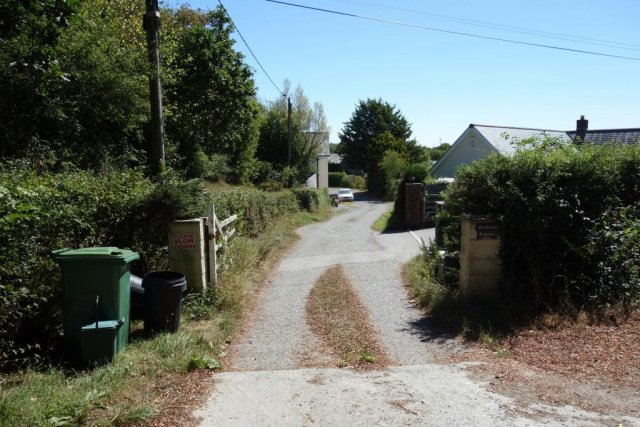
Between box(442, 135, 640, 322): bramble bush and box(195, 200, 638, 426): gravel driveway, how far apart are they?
1.65 m

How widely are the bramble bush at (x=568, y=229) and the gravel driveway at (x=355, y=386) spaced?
5.41 ft

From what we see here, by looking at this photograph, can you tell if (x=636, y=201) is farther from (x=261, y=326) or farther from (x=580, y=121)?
(x=580, y=121)

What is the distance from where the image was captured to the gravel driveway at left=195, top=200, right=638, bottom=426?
3.94 meters

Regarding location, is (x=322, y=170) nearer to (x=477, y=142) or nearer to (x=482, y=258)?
(x=477, y=142)

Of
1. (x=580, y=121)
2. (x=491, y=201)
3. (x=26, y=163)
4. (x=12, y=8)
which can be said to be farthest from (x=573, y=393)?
(x=580, y=121)

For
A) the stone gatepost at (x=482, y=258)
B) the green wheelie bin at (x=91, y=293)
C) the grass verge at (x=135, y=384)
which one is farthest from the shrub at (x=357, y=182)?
the green wheelie bin at (x=91, y=293)

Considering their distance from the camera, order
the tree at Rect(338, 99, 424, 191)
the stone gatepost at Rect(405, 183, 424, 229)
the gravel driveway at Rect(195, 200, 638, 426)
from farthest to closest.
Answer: the tree at Rect(338, 99, 424, 191) → the stone gatepost at Rect(405, 183, 424, 229) → the gravel driveway at Rect(195, 200, 638, 426)

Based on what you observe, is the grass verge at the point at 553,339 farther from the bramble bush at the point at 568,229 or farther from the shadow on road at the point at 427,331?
the bramble bush at the point at 568,229

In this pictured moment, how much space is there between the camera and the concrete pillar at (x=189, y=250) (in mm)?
7348

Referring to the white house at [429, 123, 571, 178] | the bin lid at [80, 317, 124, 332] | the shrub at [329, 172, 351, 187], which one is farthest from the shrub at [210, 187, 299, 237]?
the shrub at [329, 172, 351, 187]

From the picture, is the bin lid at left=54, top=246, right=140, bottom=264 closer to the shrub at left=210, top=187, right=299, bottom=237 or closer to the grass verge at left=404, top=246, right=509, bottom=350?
the grass verge at left=404, top=246, right=509, bottom=350

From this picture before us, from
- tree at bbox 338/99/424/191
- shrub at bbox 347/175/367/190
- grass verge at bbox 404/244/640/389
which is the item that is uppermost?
tree at bbox 338/99/424/191

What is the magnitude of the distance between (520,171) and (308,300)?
414cm

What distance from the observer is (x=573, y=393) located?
4.37 m
